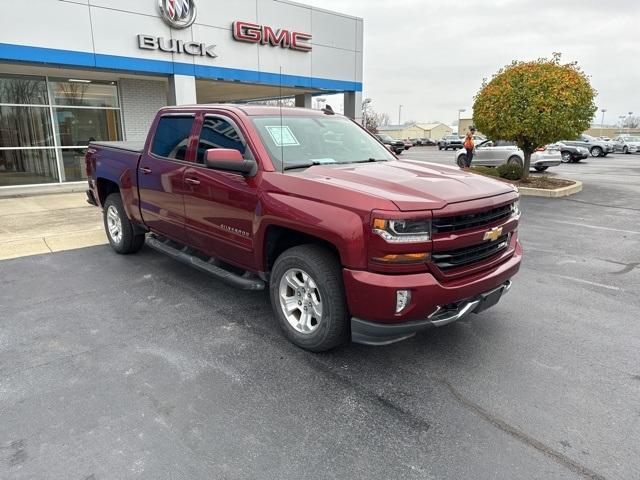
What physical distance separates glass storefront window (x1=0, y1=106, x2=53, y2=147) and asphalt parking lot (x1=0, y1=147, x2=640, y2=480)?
982cm

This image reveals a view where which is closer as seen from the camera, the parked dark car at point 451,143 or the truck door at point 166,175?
the truck door at point 166,175

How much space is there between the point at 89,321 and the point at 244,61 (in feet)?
41.5

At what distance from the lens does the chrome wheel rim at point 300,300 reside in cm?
359

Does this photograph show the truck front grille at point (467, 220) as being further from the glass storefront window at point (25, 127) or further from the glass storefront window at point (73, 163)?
the glass storefront window at point (25, 127)

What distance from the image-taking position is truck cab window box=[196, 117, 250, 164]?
424cm

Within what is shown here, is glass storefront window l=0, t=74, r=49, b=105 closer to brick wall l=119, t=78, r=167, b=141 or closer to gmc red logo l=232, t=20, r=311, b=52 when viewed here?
brick wall l=119, t=78, r=167, b=141

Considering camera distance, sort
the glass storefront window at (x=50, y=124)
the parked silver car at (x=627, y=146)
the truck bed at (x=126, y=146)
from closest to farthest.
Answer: the truck bed at (x=126, y=146) → the glass storefront window at (x=50, y=124) → the parked silver car at (x=627, y=146)

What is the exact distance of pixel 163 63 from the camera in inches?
525

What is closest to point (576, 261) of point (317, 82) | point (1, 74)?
point (317, 82)

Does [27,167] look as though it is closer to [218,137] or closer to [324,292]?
[218,137]

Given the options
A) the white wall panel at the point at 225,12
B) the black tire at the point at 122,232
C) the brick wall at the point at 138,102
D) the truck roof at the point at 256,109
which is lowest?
the black tire at the point at 122,232

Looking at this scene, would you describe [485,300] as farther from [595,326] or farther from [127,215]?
[127,215]

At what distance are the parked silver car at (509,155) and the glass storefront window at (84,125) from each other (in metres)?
13.5

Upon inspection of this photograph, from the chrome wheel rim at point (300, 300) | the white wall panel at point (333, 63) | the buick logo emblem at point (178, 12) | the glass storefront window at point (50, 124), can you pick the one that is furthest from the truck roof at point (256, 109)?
the white wall panel at point (333, 63)
